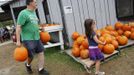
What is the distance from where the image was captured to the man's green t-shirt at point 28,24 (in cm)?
449

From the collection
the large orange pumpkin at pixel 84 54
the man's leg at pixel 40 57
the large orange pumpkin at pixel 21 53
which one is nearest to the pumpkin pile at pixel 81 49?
the large orange pumpkin at pixel 84 54

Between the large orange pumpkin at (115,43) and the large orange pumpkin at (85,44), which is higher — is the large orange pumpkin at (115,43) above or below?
below

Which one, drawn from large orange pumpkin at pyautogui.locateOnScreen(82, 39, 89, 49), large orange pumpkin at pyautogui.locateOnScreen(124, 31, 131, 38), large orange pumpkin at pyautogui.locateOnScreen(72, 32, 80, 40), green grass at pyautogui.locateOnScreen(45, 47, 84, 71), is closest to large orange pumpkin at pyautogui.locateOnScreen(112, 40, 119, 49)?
large orange pumpkin at pyautogui.locateOnScreen(82, 39, 89, 49)

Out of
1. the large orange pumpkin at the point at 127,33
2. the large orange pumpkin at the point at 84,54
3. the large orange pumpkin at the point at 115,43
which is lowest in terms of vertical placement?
the large orange pumpkin at the point at 84,54

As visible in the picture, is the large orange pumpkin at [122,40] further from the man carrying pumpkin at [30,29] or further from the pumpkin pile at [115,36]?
the man carrying pumpkin at [30,29]

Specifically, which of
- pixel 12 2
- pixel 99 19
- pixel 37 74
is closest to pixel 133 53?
pixel 99 19

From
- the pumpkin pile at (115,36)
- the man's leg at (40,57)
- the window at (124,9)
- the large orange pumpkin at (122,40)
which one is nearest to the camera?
the man's leg at (40,57)

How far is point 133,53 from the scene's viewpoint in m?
5.45

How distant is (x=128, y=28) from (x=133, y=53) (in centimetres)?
119

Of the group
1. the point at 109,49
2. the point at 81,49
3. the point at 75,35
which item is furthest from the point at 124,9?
the point at 81,49

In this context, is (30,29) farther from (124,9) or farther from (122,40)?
Answer: (124,9)

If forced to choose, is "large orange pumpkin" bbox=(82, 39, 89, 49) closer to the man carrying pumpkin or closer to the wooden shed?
the man carrying pumpkin

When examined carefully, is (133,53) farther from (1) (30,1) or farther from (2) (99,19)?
(1) (30,1)

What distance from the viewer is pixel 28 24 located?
15.2 feet
